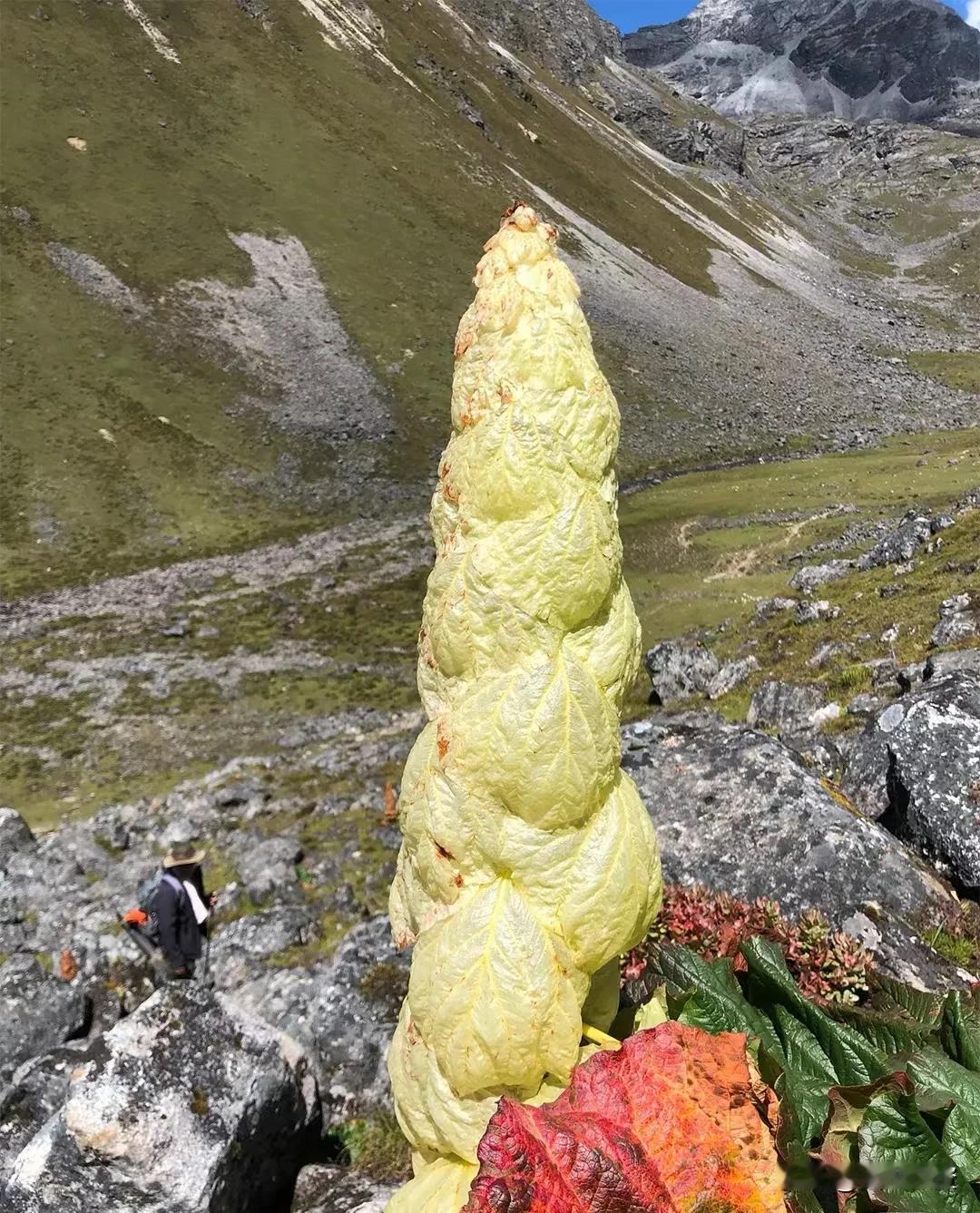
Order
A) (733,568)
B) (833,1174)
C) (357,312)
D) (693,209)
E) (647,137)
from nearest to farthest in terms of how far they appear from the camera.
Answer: (833,1174), (733,568), (357,312), (693,209), (647,137)

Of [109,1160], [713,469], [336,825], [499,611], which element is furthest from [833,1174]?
[713,469]

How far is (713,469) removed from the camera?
60.4 metres

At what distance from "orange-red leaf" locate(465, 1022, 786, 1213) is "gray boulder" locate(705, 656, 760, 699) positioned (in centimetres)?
1895

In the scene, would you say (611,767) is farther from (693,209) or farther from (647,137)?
(647,137)

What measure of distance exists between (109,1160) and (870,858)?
7047 mm

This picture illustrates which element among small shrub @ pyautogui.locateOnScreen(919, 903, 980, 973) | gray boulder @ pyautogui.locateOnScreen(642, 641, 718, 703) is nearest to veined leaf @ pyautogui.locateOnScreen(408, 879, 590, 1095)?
small shrub @ pyautogui.locateOnScreen(919, 903, 980, 973)

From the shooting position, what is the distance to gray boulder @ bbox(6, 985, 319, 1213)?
5.78 m

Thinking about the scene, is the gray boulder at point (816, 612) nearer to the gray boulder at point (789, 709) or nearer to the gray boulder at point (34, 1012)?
the gray boulder at point (789, 709)

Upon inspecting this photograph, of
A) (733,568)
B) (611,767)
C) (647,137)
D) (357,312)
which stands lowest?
(357,312)

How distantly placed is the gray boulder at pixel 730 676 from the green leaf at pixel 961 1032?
1812 centimetres

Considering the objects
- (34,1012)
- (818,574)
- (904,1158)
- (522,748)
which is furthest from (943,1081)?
(818,574)

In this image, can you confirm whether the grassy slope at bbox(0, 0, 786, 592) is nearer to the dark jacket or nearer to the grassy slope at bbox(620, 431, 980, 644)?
the grassy slope at bbox(620, 431, 980, 644)

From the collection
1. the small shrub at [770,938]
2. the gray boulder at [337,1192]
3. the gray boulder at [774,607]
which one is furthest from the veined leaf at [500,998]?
the gray boulder at [774,607]

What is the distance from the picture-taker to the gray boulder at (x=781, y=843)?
722cm
